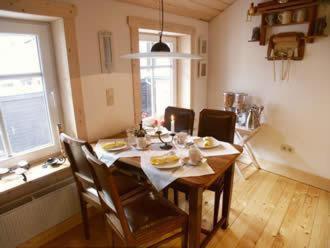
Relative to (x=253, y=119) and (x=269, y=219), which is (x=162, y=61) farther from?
(x=269, y=219)

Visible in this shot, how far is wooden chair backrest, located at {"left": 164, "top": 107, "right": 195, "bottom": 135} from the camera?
2.31 m

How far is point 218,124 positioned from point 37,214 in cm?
171

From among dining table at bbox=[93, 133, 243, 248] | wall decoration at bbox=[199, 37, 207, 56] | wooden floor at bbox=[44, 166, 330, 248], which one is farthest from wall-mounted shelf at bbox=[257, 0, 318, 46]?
wooden floor at bbox=[44, 166, 330, 248]

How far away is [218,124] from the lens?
7.01ft

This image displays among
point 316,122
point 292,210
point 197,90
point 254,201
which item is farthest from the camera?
point 197,90

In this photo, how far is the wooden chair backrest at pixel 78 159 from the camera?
4.63 feet

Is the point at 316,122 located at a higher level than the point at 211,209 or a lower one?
higher

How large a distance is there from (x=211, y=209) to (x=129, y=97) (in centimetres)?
142

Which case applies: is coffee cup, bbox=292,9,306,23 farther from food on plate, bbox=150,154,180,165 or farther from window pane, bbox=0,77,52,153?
window pane, bbox=0,77,52,153

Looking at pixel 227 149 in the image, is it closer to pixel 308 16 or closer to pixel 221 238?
pixel 221 238

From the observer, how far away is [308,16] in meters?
2.27

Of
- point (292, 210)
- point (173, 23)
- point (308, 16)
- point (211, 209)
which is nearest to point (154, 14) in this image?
point (173, 23)

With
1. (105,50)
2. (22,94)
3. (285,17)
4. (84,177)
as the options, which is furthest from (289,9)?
(22,94)

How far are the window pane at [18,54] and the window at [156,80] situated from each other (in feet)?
3.68
